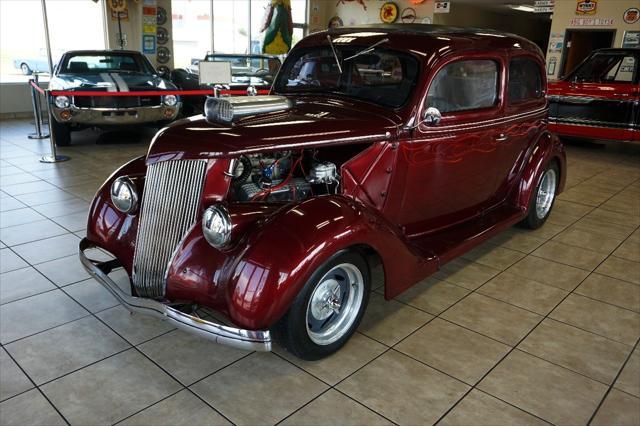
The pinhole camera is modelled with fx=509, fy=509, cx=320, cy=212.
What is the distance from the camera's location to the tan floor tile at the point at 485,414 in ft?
7.59

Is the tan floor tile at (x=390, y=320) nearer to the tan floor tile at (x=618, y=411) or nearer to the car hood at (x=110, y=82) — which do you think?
the tan floor tile at (x=618, y=411)

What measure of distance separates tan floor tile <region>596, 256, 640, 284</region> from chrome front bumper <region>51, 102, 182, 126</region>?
617 cm

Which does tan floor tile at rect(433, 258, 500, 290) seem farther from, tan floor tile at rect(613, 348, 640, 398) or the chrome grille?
the chrome grille

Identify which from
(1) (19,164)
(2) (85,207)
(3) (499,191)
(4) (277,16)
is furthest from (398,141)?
(4) (277,16)

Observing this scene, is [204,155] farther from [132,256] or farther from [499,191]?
[499,191]

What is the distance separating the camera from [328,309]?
2.71 meters

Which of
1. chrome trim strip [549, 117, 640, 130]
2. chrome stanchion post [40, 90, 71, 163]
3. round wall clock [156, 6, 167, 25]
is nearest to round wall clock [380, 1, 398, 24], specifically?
round wall clock [156, 6, 167, 25]

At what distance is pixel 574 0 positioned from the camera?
1146 cm

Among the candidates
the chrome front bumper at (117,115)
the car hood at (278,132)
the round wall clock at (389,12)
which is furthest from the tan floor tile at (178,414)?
the round wall clock at (389,12)

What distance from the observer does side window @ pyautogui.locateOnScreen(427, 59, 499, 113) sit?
3354 mm

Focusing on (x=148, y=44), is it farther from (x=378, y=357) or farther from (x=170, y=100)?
(x=378, y=357)

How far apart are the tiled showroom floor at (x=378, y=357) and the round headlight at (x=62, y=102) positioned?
3.21 m

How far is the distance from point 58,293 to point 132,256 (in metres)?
0.81

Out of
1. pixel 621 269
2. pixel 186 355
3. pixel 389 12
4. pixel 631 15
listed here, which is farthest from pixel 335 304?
pixel 389 12
